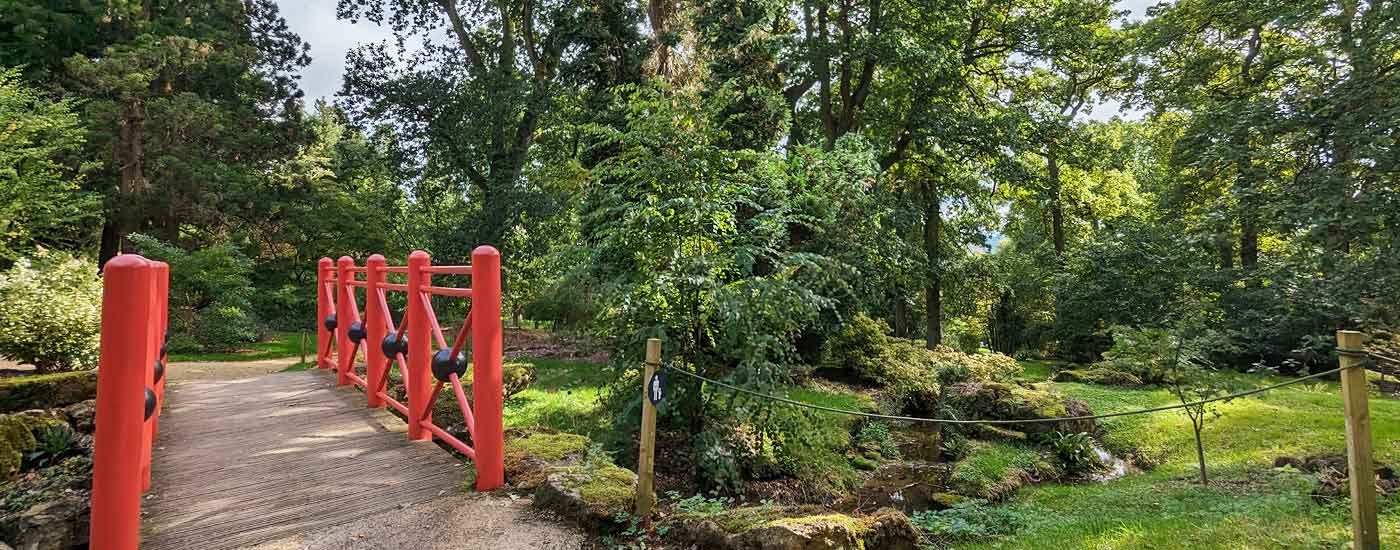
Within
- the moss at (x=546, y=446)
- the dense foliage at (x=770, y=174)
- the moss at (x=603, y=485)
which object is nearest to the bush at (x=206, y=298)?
the dense foliage at (x=770, y=174)

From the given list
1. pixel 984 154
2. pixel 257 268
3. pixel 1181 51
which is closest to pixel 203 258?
pixel 257 268

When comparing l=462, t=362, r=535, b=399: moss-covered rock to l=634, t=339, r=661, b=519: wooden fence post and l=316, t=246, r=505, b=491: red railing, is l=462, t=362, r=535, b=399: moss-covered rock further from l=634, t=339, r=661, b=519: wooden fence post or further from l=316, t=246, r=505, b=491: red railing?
l=634, t=339, r=661, b=519: wooden fence post

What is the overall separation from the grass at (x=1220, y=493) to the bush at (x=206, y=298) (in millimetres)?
14279

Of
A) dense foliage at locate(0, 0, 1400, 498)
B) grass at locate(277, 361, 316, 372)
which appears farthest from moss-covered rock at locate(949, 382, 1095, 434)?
grass at locate(277, 361, 316, 372)

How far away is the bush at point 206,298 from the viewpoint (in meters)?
12.4

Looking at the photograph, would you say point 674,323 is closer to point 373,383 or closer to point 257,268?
point 373,383

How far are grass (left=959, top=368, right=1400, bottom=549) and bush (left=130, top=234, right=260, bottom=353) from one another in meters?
14.3

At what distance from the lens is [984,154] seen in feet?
41.3

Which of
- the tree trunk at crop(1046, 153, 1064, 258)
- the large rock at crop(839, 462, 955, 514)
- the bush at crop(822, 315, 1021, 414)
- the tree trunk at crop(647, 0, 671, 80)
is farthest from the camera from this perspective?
the tree trunk at crop(1046, 153, 1064, 258)

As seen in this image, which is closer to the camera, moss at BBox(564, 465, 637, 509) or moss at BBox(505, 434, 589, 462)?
moss at BBox(564, 465, 637, 509)

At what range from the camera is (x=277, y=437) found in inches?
181

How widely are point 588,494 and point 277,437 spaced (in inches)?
114

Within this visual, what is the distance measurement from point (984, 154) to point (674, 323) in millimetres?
10344

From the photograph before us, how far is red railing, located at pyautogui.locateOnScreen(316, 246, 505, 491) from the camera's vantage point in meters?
3.50
